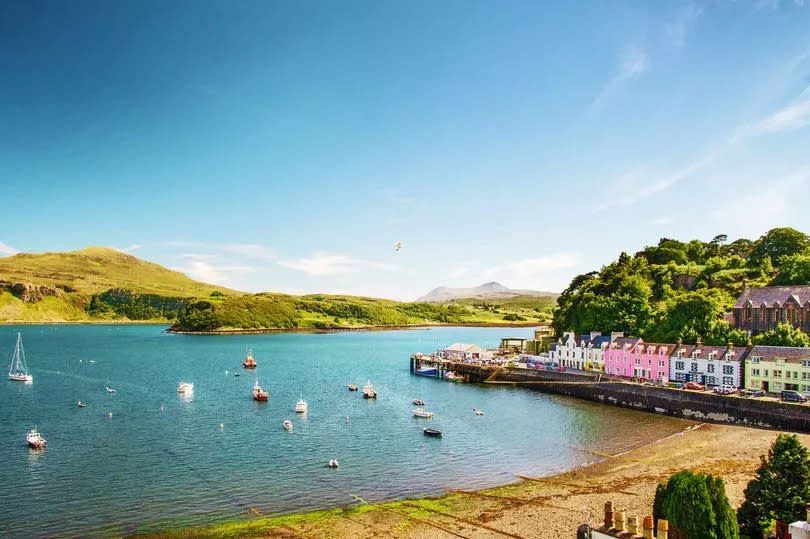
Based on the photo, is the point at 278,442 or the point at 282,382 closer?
the point at 278,442

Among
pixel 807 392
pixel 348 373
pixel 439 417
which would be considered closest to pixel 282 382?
pixel 348 373

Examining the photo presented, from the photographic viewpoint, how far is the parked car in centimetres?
5831

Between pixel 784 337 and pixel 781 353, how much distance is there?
5.31 meters

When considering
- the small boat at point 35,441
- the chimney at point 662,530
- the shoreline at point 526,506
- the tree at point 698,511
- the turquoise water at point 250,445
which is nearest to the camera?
the chimney at point 662,530

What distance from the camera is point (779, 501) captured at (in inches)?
925

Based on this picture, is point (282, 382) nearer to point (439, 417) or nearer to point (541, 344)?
point (439, 417)

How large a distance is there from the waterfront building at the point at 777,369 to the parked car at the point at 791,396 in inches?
126

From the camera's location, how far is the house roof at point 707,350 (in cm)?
6906

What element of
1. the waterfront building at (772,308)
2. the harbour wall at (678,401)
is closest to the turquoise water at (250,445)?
the harbour wall at (678,401)

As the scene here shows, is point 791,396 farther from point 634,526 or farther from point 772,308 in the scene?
point 634,526

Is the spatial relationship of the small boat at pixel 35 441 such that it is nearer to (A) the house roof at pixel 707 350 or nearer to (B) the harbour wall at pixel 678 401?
(B) the harbour wall at pixel 678 401

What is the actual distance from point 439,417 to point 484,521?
112 ft

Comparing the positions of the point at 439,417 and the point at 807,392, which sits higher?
the point at 807,392

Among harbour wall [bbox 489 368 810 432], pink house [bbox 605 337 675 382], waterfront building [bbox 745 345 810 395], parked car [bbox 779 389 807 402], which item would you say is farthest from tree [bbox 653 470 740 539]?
pink house [bbox 605 337 675 382]
